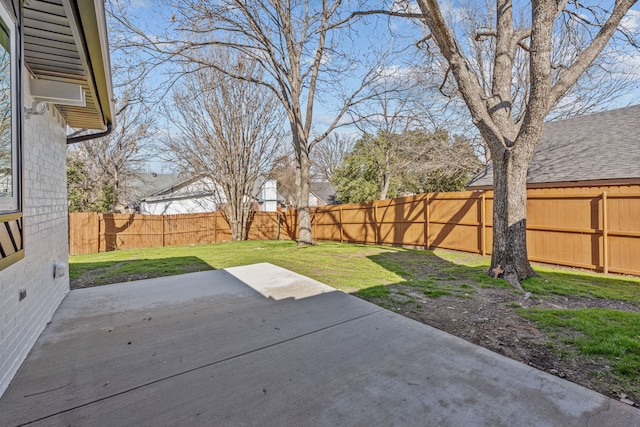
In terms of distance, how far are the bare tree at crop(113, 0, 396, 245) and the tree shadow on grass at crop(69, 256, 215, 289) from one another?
15.7ft

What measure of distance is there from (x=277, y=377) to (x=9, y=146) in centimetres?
217

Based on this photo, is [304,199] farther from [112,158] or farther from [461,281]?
[112,158]

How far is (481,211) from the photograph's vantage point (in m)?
7.75

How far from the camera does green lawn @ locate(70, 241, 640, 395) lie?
272 cm

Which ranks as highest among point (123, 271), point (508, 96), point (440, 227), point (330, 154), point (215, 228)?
point (330, 154)

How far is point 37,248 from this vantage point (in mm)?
3062

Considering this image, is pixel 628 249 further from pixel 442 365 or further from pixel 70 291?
pixel 70 291

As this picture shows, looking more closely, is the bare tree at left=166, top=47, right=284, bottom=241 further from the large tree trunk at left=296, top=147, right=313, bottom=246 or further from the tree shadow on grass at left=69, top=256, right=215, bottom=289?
the tree shadow on grass at left=69, top=256, right=215, bottom=289

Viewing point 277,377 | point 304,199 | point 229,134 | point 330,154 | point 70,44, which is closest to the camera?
point 277,377

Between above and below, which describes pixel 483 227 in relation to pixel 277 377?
above

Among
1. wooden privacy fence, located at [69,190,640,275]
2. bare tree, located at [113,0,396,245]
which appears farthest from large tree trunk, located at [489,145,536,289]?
bare tree, located at [113,0,396,245]

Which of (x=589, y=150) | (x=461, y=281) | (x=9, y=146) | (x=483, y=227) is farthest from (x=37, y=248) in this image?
(x=589, y=150)

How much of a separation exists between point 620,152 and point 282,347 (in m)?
10.3

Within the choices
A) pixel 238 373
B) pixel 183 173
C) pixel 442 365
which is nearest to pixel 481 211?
pixel 442 365
